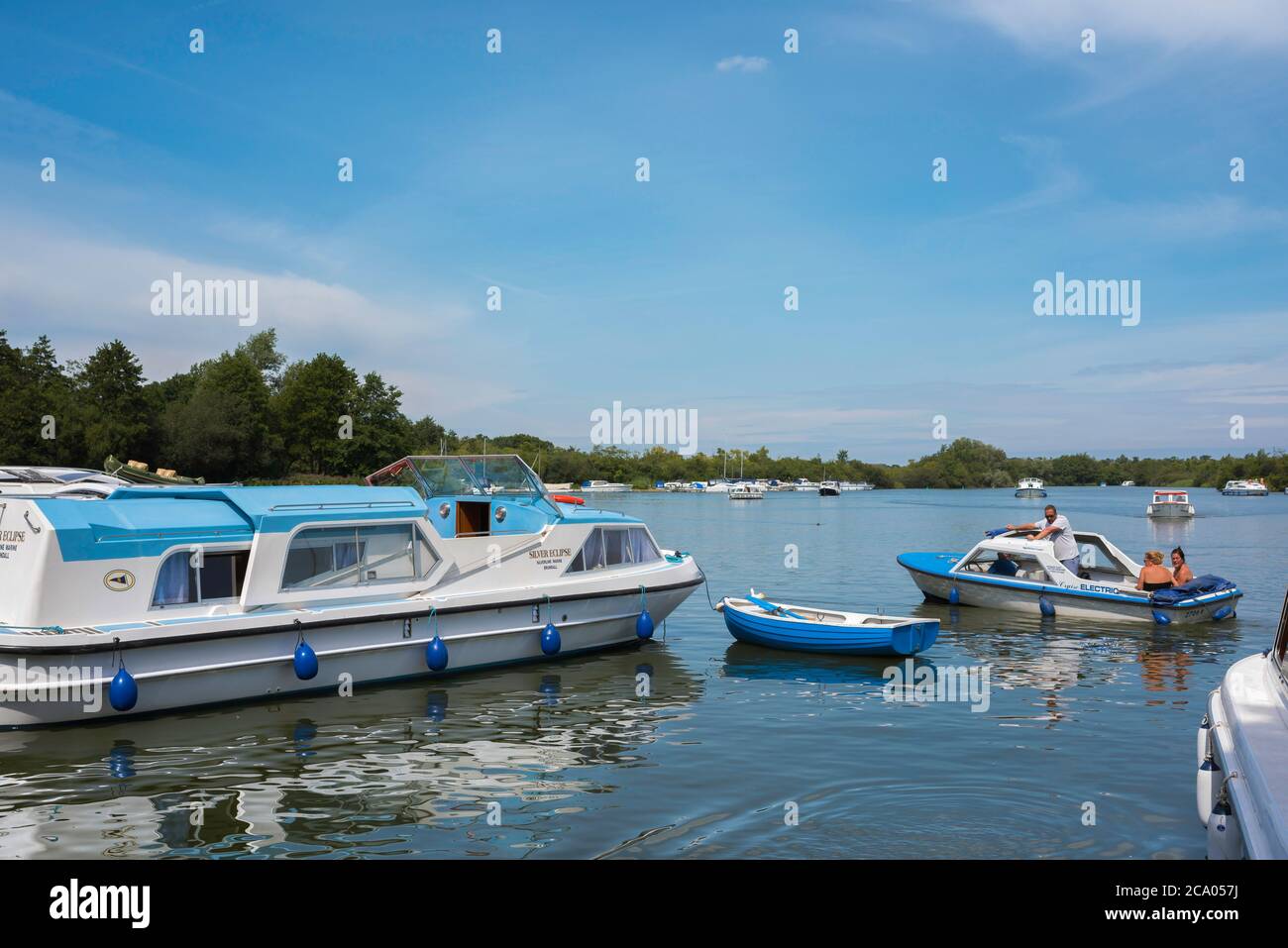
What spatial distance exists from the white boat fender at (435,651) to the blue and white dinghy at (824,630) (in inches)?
257

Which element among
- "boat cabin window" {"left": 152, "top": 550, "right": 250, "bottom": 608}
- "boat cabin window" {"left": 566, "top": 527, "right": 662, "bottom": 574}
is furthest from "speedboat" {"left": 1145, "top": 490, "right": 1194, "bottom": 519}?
"boat cabin window" {"left": 152, "top": 550, "right": 250, "bottom": 608}

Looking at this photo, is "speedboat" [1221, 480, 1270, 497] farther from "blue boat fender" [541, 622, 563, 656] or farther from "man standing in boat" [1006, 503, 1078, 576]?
"blue boat fender" [541, 622, 563, 656]

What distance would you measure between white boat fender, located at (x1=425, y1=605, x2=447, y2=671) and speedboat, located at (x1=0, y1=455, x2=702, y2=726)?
3 cm

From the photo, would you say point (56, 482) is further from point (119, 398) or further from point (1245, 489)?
Result: point (1245, 489)

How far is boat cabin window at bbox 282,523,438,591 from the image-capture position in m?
14.9

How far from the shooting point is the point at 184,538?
13734 millimetres

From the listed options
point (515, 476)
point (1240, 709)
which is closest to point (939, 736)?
point (1240, 709)

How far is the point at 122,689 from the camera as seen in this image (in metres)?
12.5

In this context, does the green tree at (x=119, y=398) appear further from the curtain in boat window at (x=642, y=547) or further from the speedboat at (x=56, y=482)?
the curtain in boat window at (x=642, y=547)

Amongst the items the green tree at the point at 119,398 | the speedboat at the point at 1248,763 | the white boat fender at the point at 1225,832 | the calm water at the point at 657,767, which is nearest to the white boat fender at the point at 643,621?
the calm water at the point at 657,767

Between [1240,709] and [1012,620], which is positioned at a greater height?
[1240,709]

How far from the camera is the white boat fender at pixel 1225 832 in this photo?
597cm
